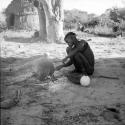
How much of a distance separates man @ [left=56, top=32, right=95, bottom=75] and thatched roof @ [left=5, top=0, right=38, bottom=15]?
47.1 feet

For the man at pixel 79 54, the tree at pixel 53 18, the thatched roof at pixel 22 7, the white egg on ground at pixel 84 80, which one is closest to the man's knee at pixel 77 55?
the man at pixel 79 54

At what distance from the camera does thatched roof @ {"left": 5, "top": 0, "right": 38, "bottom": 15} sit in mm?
17984

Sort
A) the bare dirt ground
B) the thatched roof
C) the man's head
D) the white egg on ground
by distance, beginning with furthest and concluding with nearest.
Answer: the thatched roof < the man's head < the white egg on ground < the bare dirt ground

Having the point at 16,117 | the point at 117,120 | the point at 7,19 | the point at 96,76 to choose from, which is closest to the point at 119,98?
the point at 117,120

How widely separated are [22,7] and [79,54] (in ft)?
51.0

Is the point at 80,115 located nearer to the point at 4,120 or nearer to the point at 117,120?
the point at 117,120

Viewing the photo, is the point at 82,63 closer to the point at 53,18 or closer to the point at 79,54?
the point at 79,54

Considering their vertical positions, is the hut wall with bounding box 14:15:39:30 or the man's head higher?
the hut wall with bounding box 14:15:39:30

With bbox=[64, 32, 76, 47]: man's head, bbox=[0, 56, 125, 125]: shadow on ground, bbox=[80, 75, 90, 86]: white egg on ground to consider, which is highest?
bbox=[64, 32, 76, 47]: man's head

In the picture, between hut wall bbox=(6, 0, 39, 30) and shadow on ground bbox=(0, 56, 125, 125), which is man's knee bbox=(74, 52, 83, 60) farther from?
hut wall bbox=(6, 0, 39, 30)

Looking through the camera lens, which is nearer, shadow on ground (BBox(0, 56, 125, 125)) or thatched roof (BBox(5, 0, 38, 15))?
shadow on ground (BBox(0, 56, 125, 125))

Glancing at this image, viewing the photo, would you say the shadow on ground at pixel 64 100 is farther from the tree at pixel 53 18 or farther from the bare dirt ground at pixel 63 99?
the tree at pixel 53 18

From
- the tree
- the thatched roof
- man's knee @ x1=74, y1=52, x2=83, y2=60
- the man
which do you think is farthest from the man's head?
the thatched roof

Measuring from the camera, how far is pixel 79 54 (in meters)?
4.16
